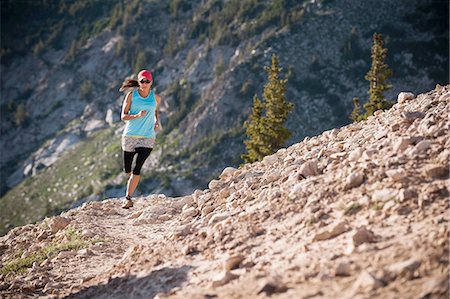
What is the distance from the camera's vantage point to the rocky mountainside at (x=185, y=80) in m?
112

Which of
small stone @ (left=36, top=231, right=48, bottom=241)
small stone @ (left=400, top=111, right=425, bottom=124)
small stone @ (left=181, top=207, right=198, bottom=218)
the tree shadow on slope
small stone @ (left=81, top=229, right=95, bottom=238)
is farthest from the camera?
small stone @ (left=36, top=231, right=48, bottom=241)

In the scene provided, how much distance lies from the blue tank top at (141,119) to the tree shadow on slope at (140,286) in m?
4.30

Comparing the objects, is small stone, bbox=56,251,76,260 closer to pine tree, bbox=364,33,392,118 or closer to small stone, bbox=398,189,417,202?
small stone, bbox=398,189,417,202

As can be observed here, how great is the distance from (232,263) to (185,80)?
129 meters

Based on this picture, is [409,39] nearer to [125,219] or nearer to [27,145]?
[27,145]

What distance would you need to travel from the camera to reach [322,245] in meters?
6.39

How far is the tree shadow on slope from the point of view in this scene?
22.6ft

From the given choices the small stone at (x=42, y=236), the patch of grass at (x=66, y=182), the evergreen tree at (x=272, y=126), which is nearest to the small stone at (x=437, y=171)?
the small stone at (x=42, y=236)

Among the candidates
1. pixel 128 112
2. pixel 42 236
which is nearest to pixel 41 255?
pixel 42 236

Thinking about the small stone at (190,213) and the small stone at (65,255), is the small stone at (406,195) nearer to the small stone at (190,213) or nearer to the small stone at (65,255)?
the small stone at (190,213)

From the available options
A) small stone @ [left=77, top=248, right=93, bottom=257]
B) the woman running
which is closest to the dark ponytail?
the woman running

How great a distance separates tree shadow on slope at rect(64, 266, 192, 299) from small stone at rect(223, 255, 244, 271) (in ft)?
2.08

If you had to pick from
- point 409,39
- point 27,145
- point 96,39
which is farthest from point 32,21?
point 409,39

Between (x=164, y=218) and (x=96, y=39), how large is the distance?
534 feet
